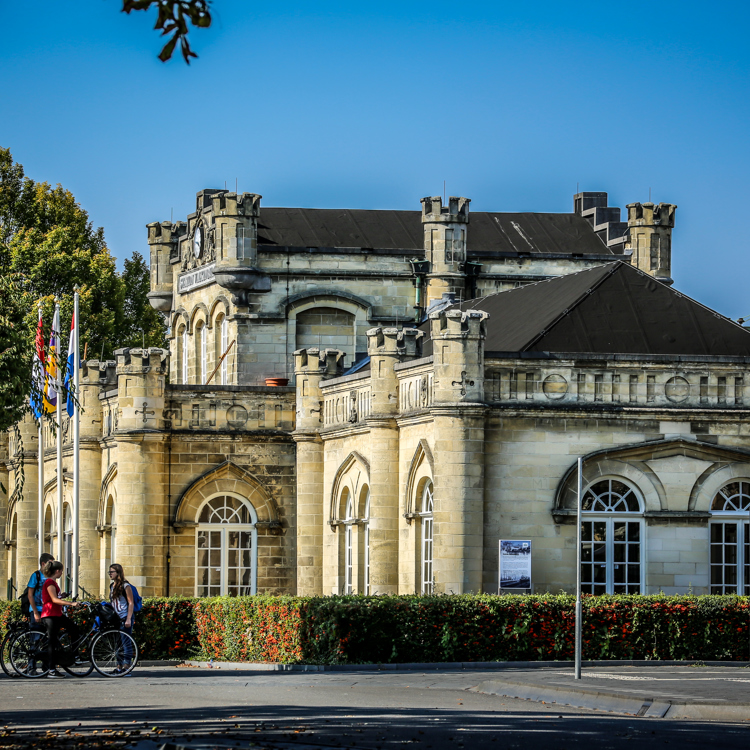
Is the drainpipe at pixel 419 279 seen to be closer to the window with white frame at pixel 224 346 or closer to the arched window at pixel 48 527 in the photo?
the window with white frame at pixel 224 346

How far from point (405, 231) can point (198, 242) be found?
570 cm

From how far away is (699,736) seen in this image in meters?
14.9

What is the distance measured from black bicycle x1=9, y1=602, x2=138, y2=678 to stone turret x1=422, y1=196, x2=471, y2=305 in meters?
20.5

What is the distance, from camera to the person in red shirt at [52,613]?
872 inches

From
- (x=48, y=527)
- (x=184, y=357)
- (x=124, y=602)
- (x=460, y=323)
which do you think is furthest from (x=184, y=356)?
(x=124, y=602)

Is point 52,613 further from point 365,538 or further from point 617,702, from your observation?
point 365,538

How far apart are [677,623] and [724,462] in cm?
496

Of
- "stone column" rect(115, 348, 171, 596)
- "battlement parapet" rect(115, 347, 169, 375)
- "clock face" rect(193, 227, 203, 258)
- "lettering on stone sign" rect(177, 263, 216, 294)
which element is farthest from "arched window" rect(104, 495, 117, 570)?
"clock face" rect(193, 227, 203, 258)

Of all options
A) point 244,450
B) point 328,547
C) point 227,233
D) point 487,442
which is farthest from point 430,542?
point 227,233

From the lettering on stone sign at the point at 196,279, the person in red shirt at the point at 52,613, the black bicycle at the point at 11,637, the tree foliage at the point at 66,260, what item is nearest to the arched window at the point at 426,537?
the person in red shirt at the point at 52,613

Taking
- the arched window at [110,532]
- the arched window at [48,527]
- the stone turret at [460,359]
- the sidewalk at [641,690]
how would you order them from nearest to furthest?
the sidewalk at [641,690], the stone turret at [460,359], the arched window at [110,532], the arched window at [48,527]

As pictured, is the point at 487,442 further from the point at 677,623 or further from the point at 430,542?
the point at 677,623

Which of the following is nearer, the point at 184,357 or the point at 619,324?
the point at 619,324

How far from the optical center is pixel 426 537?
30.9m
